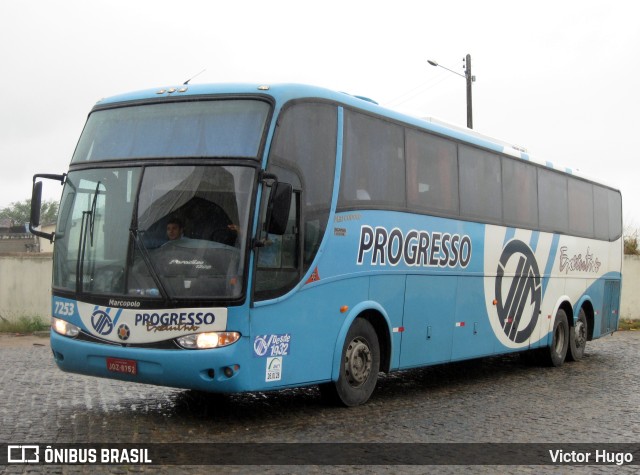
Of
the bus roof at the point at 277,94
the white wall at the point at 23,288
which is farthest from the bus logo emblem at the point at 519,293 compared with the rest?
the white wall at the point at 23,288

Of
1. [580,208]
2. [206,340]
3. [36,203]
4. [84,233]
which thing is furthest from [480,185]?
[36,203]

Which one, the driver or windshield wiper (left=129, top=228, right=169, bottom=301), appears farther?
the driver

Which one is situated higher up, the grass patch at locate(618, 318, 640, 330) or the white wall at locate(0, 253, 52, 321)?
the white wall at locate(0, 253, 52, 321)

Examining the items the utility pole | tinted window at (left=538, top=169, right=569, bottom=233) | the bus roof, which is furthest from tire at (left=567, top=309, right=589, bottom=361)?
the utility pole

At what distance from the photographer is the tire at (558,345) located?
1644 cm

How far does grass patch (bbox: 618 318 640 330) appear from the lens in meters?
27.8

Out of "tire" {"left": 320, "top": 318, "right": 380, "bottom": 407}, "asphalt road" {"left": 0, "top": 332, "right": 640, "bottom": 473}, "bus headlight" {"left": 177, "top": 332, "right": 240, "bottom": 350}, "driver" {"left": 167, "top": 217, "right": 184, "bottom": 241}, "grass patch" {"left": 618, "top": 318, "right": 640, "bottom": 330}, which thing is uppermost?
"driver" {"left": 167, "top": 217, "right": 184, "bottom": 241}

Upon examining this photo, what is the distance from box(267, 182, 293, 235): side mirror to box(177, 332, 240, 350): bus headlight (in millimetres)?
1117

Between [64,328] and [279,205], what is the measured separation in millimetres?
2614

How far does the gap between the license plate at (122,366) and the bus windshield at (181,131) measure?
203 centimetres

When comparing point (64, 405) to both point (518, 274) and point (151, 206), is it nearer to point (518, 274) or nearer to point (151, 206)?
point (151, 206)

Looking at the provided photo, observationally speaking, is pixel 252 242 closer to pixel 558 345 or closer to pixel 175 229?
pixel 175 229

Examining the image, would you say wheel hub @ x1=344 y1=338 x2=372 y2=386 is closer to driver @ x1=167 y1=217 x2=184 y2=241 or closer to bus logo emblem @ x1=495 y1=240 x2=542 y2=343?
driver @ x1=167 y1=217 x2=184 y2=241

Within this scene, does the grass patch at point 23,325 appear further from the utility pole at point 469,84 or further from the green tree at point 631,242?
the green tree at point 631,242
